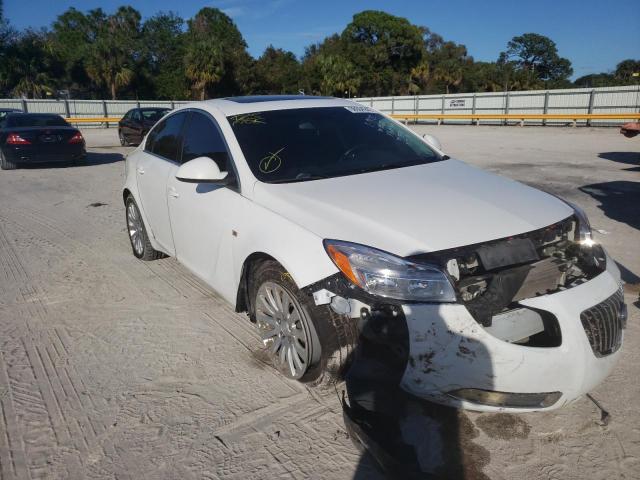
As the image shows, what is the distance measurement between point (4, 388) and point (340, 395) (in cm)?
200

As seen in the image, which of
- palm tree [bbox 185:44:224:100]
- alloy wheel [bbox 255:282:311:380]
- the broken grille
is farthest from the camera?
palm tree [bbox 185:44:224:100]

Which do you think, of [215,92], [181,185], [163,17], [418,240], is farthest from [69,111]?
[163,17]

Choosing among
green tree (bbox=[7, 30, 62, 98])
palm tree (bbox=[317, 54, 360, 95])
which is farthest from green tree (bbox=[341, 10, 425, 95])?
green tree (bbox=[7, 30, 62, 98])

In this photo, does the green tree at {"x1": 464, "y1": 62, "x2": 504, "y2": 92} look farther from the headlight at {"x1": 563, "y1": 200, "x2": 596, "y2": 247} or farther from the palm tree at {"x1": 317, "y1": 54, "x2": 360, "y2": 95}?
the headlight at {"x1": 563, "y1": 200, "x2": 596, "y2": 247}

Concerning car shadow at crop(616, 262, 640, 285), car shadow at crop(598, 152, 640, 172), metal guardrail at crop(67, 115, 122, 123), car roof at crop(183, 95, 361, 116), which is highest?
metal guardrail at crop(67, 115, 122, 123)

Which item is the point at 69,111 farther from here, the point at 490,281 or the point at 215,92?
the point at 490,281

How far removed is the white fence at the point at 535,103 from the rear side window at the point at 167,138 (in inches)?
910

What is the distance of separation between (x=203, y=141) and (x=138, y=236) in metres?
1.84

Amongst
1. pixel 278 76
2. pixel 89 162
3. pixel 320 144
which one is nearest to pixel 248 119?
pixel 320 144

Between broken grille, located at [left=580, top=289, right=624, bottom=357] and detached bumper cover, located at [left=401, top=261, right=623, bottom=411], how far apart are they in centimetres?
4

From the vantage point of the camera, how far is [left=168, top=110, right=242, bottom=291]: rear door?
3.29 m

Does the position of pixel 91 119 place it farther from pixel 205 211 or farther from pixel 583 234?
pixel 583 234

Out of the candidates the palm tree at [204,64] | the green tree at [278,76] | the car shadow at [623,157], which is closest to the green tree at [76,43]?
the palm tree at [204,64]

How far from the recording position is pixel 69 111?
3078cm
